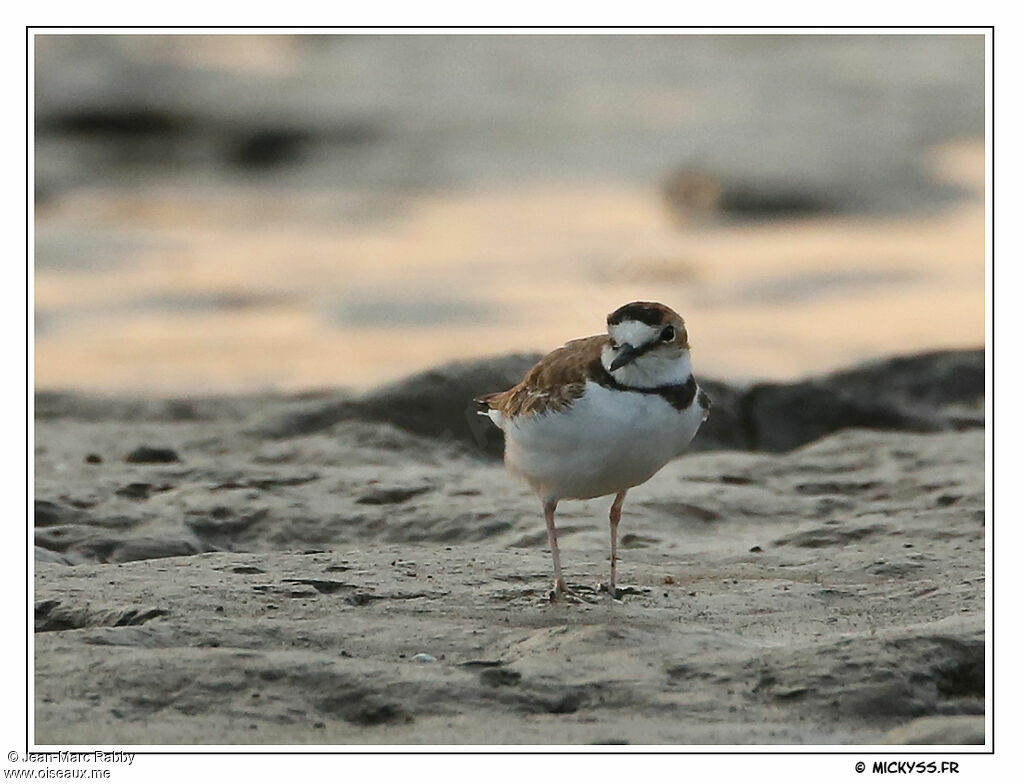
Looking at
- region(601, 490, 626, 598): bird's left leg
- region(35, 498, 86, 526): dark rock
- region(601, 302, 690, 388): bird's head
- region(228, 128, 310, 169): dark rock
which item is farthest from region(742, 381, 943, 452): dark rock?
region(228, 128, 310, 169): dark rock

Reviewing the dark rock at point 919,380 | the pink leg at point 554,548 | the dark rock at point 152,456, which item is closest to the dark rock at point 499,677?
the pink leg at point 554,548

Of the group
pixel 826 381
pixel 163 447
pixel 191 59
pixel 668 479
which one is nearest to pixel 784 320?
pixel 826 381

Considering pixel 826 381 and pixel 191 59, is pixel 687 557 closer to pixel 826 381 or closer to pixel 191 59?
pixel 826 381

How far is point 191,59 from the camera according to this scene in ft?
44.9

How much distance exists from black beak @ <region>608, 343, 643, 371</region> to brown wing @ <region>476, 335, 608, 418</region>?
0.51ft

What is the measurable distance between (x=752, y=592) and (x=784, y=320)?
4.74 meters

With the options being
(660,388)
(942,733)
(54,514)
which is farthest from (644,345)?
(54,514)

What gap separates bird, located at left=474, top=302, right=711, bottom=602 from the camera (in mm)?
4855

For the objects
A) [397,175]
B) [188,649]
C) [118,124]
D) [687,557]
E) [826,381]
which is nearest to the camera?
[188,649]

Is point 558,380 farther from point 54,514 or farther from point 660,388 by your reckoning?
point 54,514

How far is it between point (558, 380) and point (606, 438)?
34 centimetres

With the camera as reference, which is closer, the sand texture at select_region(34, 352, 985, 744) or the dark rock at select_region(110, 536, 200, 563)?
the sand texture at select_region(34, 352, 985, 744)

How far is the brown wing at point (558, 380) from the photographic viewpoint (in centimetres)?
498

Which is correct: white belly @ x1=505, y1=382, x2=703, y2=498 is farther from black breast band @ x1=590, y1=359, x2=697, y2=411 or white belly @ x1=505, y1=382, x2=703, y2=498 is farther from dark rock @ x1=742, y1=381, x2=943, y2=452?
dark rock @ x1=742, y1=381, x2=943, y2=452
